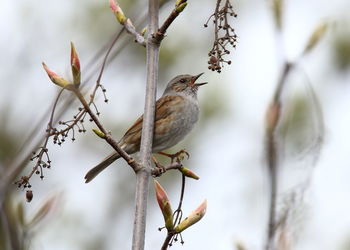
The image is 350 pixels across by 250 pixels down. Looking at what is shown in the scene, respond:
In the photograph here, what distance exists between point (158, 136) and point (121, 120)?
16.8ft

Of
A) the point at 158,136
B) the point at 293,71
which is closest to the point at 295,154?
the point at 293,71

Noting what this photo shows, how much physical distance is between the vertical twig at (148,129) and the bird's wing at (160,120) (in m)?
2.01

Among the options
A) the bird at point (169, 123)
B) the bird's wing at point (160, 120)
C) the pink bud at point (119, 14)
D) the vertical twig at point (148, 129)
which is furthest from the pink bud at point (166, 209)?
the bird's wing at point (160, 120)

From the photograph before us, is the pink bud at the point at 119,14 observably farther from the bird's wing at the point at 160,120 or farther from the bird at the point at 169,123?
the bird's wing at the point at 160,120

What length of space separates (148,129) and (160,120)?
2544 mm

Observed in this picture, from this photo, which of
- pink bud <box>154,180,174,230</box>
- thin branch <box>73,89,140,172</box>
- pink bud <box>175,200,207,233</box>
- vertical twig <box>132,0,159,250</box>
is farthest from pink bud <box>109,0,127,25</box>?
pink bud <box>175,200,207,233</box>

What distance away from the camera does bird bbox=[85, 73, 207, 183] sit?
4685 millimetres

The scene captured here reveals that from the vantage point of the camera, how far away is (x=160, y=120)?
497 cm

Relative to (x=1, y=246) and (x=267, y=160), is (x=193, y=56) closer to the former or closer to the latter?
(x=1, y=246)

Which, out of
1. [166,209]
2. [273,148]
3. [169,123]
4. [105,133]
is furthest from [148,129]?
[169,123]

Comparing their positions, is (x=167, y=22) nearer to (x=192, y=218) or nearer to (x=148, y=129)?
(x=148, y=129)

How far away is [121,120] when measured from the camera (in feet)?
31.9

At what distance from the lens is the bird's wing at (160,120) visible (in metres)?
4.79

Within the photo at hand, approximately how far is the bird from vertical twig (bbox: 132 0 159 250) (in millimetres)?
1828
